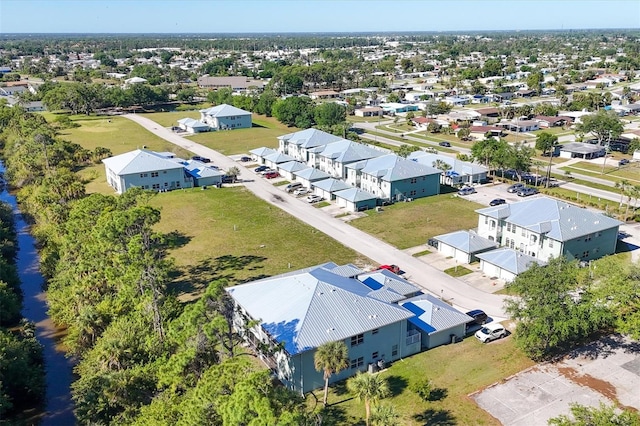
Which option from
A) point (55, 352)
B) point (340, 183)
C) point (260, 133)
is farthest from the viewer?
point (260, 133)

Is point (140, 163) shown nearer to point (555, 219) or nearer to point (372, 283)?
point (372, 283)

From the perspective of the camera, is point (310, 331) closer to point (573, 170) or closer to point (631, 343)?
point (631, 343)

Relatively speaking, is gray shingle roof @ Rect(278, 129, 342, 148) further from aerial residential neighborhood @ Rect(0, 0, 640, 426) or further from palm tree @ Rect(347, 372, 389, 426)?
palm tree @ Rect(347, 372, 389, 426)

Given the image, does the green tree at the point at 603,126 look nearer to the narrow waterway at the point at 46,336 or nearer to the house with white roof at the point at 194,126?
the house with white roof at the point at 194,126

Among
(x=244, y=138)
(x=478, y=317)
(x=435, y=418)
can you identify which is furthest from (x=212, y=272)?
(x=244, y=138)

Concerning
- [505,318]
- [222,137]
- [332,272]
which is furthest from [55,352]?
[222,137]

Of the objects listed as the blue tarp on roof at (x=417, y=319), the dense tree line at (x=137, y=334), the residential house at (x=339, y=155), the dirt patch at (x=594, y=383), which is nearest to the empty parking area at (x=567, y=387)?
the dirt patch at (x=594, y=383)

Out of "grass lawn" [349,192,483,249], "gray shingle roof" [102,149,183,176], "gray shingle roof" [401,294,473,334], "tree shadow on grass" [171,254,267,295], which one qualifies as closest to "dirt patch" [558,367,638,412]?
"gray shingle roof" [401,294,473,334]
